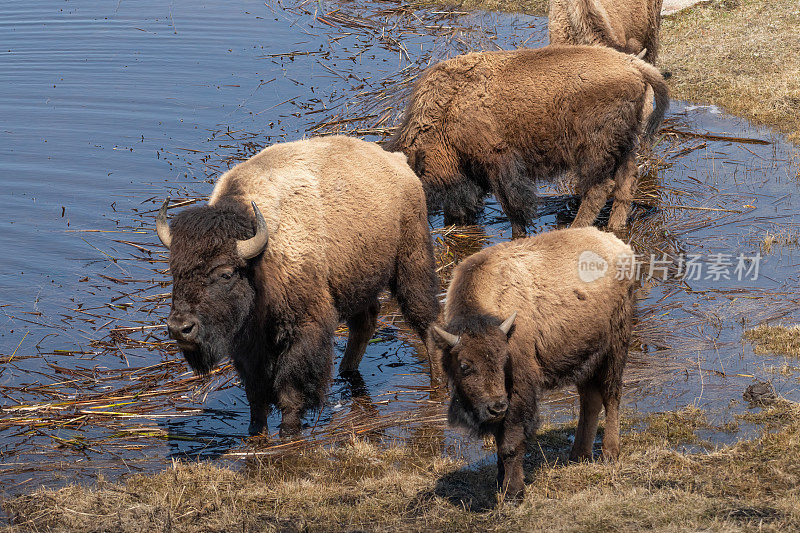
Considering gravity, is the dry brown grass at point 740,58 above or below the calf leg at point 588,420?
below

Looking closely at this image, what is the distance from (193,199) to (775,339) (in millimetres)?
6970

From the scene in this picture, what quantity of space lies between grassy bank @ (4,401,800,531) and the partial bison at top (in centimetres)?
78

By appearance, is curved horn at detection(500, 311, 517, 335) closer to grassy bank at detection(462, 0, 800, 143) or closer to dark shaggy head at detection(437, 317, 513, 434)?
dark shaggy head at detection(437, 317, 513, 434)

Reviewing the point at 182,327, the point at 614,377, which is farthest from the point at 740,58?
the point at 182,327

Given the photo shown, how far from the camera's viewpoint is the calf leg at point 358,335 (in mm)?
7984

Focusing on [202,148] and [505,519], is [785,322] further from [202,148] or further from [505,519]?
[202,148]

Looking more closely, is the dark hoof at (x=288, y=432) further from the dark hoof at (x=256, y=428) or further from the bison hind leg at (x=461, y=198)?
the bison hind leg at (x=461, y=198)

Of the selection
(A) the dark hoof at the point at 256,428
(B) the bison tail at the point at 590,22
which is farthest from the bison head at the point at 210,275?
(B) the bison tail at the point at 590,22

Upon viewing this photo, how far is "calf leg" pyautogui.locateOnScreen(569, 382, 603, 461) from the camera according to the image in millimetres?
6328

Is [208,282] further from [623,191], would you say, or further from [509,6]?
[509,6]

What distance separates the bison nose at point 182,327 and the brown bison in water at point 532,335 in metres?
1.63

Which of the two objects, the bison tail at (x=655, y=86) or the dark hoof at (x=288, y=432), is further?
the bison tail at (x=655, y=86)

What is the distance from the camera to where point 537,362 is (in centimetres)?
586

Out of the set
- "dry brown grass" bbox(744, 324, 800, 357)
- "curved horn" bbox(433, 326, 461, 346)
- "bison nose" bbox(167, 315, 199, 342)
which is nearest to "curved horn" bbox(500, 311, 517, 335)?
"curved horn" bbox(433, 326, 461, 346)
